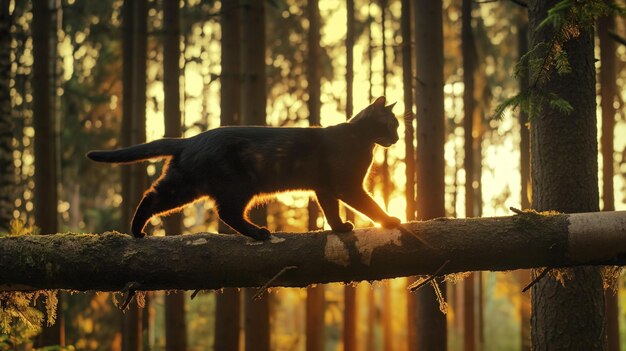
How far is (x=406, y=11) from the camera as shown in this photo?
10320 mm

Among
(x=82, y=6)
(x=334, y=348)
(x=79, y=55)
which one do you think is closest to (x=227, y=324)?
(x=82, y=6)

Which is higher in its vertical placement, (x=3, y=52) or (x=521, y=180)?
(x=3, y=52)

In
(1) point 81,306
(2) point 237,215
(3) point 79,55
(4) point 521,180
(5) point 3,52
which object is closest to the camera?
(2) point 237,215

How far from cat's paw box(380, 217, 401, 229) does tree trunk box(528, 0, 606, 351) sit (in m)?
1.66

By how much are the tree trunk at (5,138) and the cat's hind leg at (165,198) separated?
503cm

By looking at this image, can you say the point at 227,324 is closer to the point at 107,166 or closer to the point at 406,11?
the point at 406,11

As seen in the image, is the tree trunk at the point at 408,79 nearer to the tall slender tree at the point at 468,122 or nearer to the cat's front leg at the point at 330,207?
the tall slender tree at the point at 468,122

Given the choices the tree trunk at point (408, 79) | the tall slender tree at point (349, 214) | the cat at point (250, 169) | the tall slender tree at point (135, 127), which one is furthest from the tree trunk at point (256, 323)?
the cat at point (250, 169)

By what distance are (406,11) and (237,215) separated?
21.5 ft

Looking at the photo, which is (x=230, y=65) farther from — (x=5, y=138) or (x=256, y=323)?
(x=256, y=323)

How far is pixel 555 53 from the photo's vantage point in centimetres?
478

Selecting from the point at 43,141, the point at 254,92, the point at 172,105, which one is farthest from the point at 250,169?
the point at 43,141

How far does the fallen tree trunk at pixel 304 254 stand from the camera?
14.2ft

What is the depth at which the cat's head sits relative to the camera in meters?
5.58
